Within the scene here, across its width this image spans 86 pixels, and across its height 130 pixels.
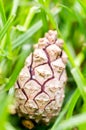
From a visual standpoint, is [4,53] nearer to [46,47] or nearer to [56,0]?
[46,47]

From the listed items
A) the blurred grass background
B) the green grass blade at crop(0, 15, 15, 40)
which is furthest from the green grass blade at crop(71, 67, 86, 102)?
the green grass blade at crop(0, 15, 15, 40)

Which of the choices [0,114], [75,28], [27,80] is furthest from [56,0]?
[0,114]

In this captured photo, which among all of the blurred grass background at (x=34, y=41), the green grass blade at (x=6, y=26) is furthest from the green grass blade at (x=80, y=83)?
the green grass blade at (x=6, y=26)

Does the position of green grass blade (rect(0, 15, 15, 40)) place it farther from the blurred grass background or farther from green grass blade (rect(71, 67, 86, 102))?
green grass blade (rect(71, 67, 86, 102))

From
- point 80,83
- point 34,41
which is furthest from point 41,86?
point 34,41

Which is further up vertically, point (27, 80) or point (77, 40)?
point (27, 80)
